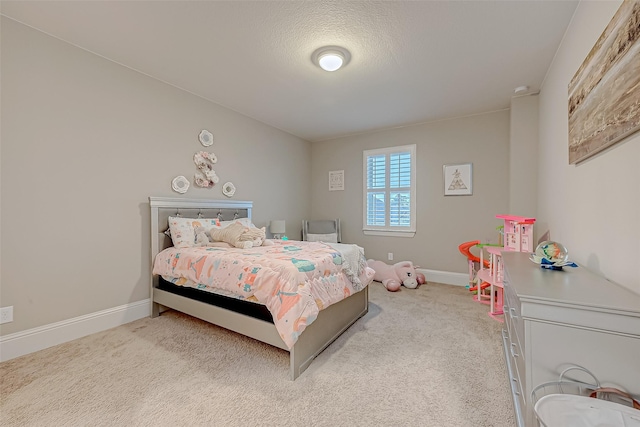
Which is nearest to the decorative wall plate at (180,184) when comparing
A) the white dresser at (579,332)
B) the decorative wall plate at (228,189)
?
the decorative wall plate at (228,189)

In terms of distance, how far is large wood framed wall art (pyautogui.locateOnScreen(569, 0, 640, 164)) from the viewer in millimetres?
1088

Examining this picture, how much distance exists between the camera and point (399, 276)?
12.6ft

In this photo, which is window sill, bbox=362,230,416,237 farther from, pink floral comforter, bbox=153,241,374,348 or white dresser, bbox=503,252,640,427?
white dresser, bbox=503,252,640,427

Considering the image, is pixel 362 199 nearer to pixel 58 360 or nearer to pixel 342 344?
pixel 342 344

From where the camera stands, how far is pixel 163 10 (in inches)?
73.5

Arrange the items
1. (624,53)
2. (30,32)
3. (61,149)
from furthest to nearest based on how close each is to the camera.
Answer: (61,149)
(30,32)
(624,53)

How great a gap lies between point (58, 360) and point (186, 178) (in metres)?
1.96

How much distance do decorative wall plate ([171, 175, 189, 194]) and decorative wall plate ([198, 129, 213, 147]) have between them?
540mm

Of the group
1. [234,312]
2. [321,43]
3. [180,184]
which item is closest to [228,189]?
[180,184]

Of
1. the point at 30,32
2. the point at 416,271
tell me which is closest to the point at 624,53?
the point at 416,271

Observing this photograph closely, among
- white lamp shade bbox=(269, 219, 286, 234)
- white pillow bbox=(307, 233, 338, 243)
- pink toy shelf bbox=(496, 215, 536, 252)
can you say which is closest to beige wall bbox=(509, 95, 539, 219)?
pink toy shelf bbox=(496, 215, 536, 252)

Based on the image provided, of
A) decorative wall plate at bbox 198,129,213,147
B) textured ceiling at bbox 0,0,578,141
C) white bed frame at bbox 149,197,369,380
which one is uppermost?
textured ceiling at bbox 0,0,578,141

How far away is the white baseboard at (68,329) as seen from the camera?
6.50 ft

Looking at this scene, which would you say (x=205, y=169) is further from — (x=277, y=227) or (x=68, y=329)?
(x=68, y=329)
